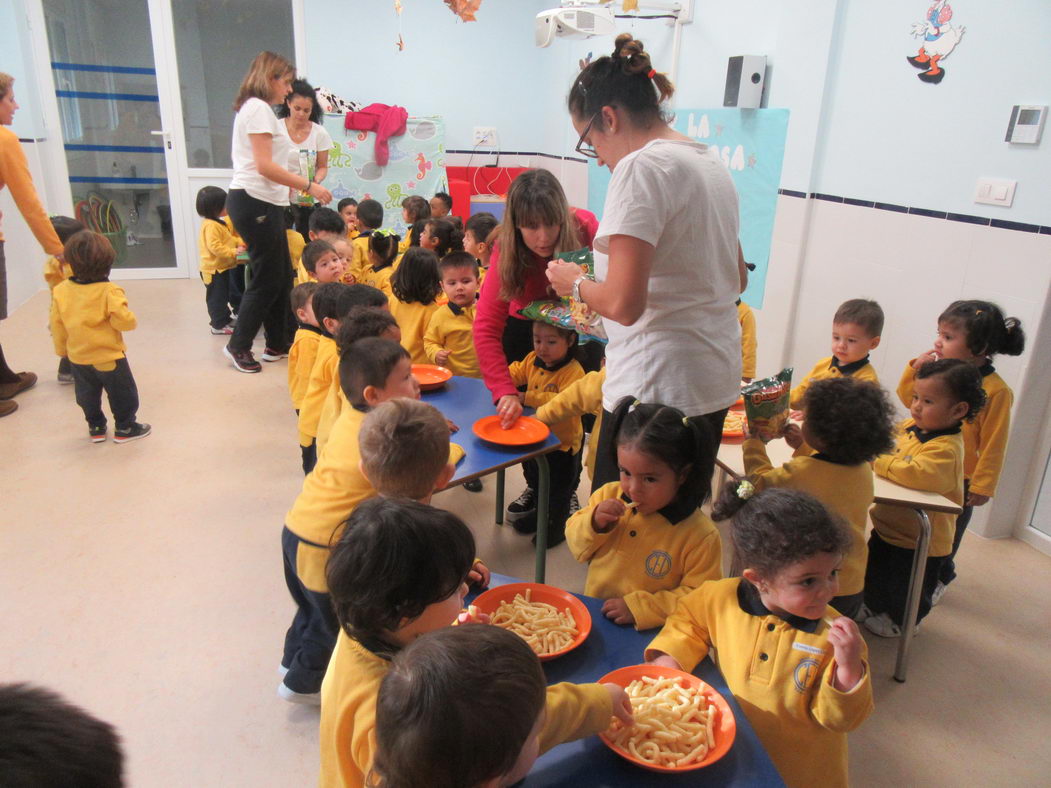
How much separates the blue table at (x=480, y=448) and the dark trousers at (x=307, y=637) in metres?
0.50

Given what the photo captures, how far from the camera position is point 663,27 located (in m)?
5.33

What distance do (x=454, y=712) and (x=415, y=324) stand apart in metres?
2.55

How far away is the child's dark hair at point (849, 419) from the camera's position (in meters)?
1.72

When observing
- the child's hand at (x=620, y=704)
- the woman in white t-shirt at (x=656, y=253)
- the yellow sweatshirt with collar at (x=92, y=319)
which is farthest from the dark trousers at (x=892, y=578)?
the yellow sweatshirt with collar at (x=92, y=319)

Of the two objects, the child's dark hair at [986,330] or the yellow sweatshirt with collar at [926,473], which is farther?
the child's dark hair at [986,330]

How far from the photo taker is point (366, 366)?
1.99 meters

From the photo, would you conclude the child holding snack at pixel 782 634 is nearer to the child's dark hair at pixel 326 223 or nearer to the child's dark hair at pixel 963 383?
the child's dark hair at pixel 963 383

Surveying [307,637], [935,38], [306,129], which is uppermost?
[935,38]

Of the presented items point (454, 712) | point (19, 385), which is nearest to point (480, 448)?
point (454, 712)

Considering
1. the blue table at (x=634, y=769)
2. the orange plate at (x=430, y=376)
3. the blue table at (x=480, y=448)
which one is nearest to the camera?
the blue table at (x=634, y=769)

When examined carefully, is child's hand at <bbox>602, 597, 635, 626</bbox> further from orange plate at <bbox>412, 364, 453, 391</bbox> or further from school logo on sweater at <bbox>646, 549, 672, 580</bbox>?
orange plate at <bbox>412, 364, 453, 391</bbox>

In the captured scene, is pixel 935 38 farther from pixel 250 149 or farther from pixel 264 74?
pixel 250 149

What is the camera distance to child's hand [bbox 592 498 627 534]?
1.63 meters

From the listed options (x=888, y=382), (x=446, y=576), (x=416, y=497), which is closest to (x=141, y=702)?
(x=416, y=497)
